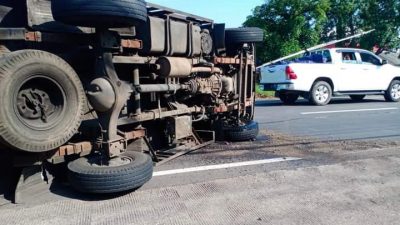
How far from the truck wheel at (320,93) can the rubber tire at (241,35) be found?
23.2ft

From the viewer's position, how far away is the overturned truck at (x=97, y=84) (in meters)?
3.49

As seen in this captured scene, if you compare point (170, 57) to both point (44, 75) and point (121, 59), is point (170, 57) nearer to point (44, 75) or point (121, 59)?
point (121, 59)

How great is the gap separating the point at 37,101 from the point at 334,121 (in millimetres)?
7404

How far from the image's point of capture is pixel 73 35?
13.5 ft

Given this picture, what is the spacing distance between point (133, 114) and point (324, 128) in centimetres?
498

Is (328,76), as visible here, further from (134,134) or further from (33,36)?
(33,36)

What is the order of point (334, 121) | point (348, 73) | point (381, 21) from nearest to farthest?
point (334, 121), point (348, 73), point (381, 21)

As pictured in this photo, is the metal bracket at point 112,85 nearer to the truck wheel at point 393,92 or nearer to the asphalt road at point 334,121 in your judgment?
the asphalt road at point 334,121

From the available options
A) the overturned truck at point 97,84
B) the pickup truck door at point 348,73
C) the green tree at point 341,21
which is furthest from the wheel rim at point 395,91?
the green tree at point 341,21

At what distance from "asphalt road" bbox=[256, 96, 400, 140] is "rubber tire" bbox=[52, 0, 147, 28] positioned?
4.62m

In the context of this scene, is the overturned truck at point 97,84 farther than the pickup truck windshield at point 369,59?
No

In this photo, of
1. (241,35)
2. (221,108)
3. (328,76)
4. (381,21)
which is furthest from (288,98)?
(381,21)

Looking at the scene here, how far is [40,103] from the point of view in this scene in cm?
360

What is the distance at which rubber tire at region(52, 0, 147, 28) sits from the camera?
3559 millimetres
